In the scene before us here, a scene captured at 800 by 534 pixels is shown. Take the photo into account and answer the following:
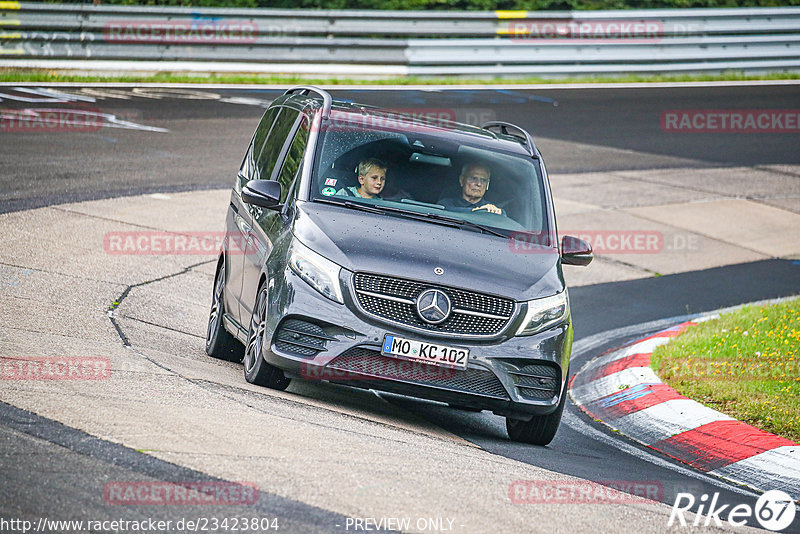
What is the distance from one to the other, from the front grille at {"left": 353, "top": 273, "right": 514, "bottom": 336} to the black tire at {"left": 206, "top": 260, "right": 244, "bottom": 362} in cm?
206

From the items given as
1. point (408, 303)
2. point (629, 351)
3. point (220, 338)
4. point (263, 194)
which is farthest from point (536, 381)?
point (629, 351)

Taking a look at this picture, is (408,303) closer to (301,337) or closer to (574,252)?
(301,337)

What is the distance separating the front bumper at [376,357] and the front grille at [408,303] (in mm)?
58

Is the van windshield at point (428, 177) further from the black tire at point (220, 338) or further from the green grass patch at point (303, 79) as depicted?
the green grass patch at point (303, 79)

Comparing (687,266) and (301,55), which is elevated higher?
(301,55)

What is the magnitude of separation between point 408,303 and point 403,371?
0.40m

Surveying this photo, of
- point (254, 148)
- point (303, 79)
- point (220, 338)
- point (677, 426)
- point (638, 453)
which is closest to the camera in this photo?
point (638, 453)

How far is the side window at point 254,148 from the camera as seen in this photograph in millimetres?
9023

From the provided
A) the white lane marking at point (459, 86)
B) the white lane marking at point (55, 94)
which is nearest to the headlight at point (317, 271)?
the white lane marking at point (55, 94)

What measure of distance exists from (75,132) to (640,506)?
1314cm

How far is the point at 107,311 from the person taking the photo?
884cm

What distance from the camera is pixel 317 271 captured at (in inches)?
271

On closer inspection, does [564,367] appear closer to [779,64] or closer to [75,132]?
[75,132]

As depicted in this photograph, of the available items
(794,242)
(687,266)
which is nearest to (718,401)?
(687,266)
